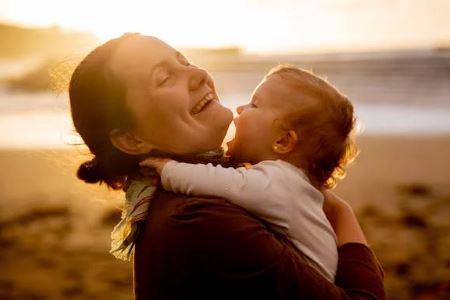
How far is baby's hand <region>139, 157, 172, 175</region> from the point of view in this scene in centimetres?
181

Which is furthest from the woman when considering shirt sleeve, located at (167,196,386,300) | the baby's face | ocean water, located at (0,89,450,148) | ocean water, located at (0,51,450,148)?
ocean water, located at (0,51,450,148)

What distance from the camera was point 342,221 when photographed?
78.4 inches

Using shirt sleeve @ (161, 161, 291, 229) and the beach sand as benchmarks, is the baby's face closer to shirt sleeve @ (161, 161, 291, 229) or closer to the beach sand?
shirt sleeve @ (161, 161, 291, 229)

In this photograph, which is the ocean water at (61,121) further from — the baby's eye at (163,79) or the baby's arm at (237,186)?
the baby's arm at (237,186)

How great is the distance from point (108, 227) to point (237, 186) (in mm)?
5451

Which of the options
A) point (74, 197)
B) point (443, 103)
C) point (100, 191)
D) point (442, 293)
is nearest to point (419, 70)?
point (443, 103)

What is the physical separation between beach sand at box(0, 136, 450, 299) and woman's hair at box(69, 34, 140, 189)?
2.15 m

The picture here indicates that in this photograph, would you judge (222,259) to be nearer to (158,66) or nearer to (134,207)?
(134,207)

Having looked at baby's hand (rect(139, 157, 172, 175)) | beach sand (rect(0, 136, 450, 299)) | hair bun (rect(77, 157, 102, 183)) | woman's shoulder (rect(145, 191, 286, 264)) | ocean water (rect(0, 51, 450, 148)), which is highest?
baby's hand (rect(139, 157, 172, 175))

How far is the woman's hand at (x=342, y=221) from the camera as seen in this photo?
6.31ft

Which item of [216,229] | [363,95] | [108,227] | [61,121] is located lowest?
[363,95]

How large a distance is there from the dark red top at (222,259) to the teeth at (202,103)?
25cm

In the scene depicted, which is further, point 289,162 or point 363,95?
point 363,95

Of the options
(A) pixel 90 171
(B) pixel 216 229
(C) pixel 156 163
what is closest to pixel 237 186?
(B) pixel 216 229
